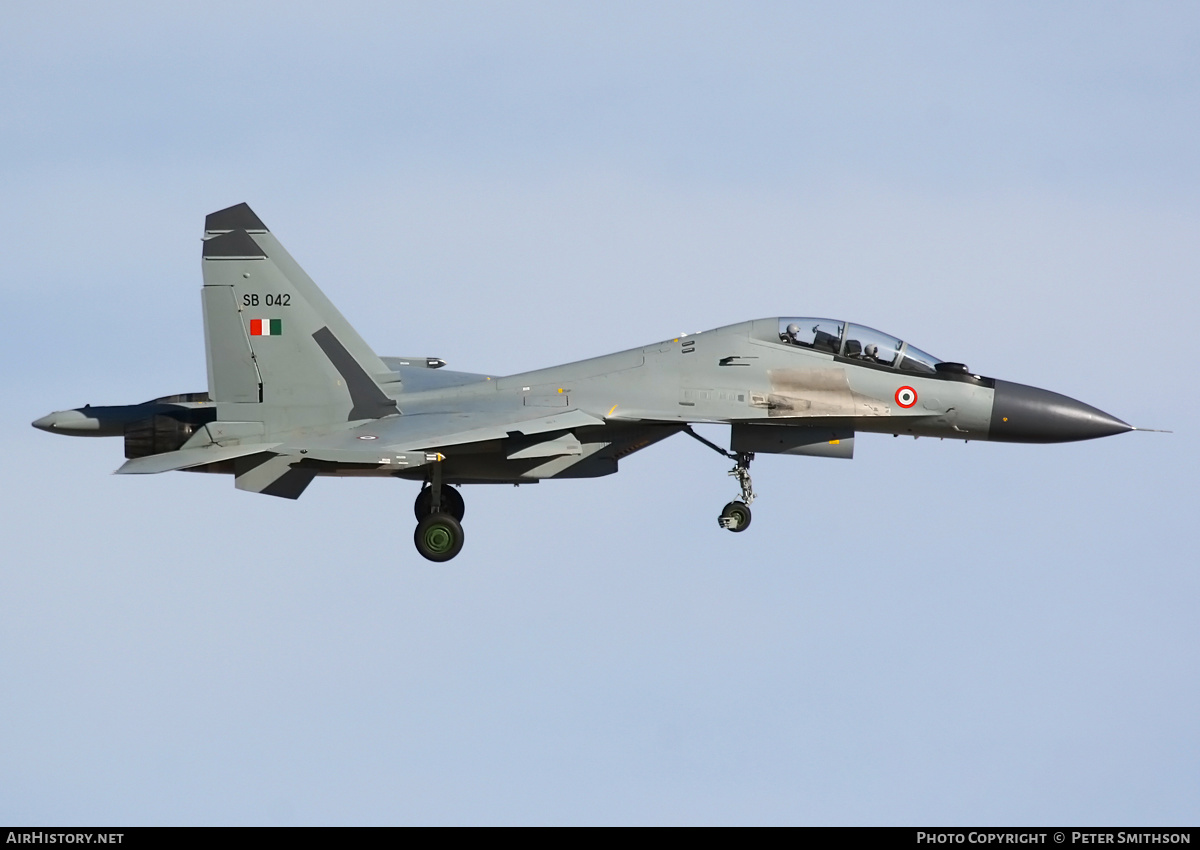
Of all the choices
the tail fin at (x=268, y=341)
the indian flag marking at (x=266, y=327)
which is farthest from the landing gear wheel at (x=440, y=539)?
the indian flag marking at (x=266, y=327)

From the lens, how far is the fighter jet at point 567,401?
2238 cm

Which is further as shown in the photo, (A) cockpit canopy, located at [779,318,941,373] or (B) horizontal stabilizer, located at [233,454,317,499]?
(A) cockpit canopy, located at [779,318,941,373]

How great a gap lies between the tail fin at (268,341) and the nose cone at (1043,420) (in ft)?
24.7

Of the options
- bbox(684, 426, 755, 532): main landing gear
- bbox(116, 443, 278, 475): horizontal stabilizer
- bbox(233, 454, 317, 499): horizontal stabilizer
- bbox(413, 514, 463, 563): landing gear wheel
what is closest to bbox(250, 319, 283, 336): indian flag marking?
bbox(116, 443, 278, 475): horizontal stabilizer

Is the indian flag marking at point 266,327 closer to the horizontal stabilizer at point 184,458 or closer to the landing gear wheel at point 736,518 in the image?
the horizontal stabilizer at point 184,458

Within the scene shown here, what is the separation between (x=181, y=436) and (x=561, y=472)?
4689 millimetres

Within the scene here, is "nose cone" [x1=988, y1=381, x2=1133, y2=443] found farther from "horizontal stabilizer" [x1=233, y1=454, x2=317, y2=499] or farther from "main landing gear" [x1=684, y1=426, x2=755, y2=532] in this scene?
"horizontal stabilizer" [x1=233, y1=454, x2=317, y2=499]

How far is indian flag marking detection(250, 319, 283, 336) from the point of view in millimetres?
22766

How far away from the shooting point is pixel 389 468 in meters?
21.5

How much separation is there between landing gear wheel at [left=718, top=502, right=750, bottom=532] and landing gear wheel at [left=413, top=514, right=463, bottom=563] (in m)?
3.31
